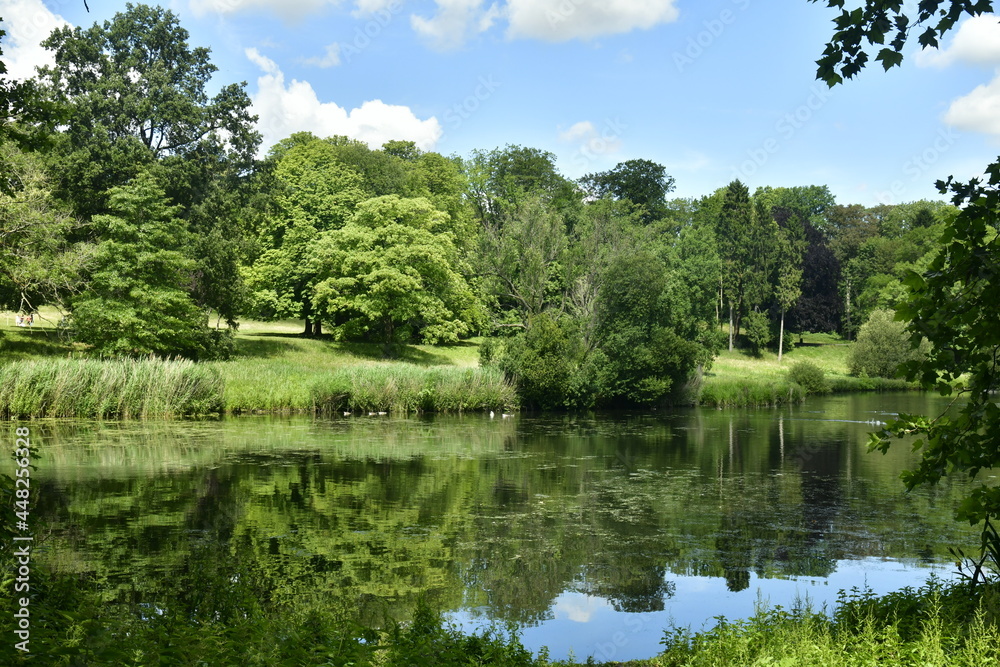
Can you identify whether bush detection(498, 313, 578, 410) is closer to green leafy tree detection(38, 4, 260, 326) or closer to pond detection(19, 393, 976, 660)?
pond detection(19, 393, 976, 660)

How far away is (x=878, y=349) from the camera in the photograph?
167 feet

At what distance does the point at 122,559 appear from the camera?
10156mm

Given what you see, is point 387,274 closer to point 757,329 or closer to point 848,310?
point 757,329

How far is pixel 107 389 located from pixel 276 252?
68.6ft

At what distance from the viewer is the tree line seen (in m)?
32.8

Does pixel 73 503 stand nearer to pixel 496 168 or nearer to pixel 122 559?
pixel 122 559

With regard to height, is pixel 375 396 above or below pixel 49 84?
below

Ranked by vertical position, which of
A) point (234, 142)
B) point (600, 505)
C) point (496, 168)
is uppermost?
point (496, 168)

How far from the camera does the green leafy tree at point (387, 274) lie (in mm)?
43688

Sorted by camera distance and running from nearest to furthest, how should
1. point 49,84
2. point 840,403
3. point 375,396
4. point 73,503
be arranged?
point 73,503 → point 375,396 → point 49,84 → point 840,403

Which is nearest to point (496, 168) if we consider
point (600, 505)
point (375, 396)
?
point (375, 396)

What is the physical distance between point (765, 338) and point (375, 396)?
4058 centimetres

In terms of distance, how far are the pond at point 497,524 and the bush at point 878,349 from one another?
2968 cm

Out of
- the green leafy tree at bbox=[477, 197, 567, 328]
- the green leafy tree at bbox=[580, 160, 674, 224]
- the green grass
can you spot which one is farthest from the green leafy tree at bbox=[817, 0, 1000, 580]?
the green leafy tree at bbox=[580, 160, 674, 224]
